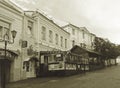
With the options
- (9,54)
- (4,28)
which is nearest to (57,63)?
(9,54)

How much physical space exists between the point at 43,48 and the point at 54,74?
327 cm

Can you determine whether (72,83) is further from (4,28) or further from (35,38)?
(35,38)

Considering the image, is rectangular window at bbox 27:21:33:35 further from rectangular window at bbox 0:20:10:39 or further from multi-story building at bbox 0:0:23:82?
rectangular window at bbox 0:20:10:39

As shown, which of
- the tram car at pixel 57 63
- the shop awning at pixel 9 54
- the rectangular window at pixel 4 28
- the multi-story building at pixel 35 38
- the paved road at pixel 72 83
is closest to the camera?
the paved road at pixel 72 83

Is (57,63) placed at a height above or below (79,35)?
below

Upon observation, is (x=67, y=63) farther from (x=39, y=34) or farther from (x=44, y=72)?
(x=39, y=34)

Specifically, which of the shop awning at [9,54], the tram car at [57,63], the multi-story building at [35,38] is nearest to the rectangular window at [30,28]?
the multi-story building at [35,38]

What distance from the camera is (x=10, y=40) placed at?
17.5 meters

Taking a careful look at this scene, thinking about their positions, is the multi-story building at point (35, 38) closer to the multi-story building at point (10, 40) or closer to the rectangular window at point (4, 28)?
the multi-story building at point (10, 40)

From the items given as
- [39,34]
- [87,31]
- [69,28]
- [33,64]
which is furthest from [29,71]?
[87,31]

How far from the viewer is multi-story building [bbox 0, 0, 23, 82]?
54.8 ft

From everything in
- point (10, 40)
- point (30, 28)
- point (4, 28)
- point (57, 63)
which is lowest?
point (57, 63)

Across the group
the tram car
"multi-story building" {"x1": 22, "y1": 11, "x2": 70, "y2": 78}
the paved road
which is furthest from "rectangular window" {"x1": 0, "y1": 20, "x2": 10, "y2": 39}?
the tram car

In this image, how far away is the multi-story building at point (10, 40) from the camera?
1670 centimetres
